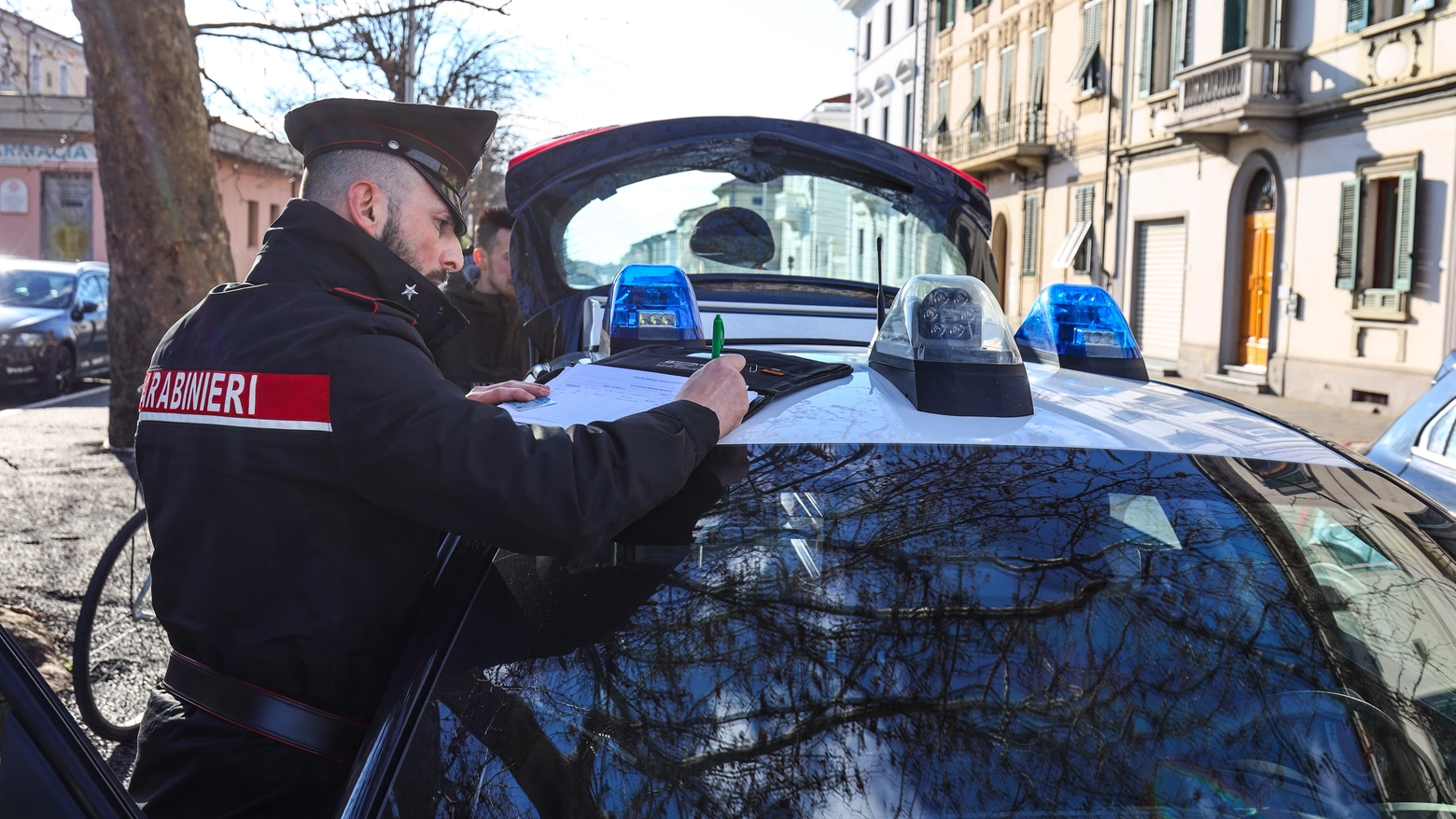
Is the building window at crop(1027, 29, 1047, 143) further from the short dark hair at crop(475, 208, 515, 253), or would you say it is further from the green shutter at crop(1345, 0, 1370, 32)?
the short dark hair at crop(475, 208, 515, 253)

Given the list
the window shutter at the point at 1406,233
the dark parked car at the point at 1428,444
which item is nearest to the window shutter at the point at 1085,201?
the window shutter at the point at 1406,233

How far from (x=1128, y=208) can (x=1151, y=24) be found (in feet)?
11.2

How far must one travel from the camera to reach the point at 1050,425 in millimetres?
1901

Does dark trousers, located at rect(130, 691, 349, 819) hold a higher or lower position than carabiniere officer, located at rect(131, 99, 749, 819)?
lower

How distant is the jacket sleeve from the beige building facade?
16.2 metres

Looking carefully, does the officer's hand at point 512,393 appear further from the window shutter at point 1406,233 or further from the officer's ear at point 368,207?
the window shutter at point 1406,233

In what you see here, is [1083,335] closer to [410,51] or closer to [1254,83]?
[1254,83]

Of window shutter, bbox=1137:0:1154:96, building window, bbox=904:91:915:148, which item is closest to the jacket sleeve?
window shutter, bbox=1137:0:1154:96

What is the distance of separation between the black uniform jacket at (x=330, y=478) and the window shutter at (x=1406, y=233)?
661 inches

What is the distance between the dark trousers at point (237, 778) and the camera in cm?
180

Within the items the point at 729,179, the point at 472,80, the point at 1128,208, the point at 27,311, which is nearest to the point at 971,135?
the point at 1128,208

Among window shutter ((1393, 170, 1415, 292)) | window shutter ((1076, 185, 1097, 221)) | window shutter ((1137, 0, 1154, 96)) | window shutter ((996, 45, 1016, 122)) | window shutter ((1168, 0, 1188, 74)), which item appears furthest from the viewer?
window shutter ((996, 45, 1016, 122))

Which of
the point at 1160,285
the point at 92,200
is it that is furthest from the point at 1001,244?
the point at 92,200

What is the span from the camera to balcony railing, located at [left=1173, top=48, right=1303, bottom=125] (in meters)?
18.6
